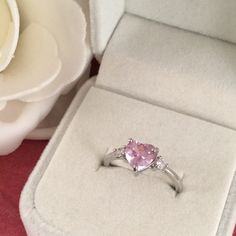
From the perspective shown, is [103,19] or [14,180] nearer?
[103,19]

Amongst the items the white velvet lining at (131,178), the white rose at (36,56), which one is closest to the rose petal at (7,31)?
the white rose at (36,56)

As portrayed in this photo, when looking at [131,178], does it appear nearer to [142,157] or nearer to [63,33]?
[142,157]

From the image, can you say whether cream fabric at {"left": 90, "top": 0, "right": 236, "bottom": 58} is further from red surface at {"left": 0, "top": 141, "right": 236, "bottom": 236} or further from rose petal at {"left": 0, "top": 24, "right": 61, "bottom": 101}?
red surface at {"left": 0, "top": 141, "right": 236, "bottom": 236}

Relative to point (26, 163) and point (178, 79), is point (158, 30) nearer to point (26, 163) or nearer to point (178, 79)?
point (178, 79)

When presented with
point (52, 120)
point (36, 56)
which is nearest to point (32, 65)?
point (36, 56)

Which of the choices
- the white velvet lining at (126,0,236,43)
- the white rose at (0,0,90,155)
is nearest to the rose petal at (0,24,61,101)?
the white rose at (0,0,90,155)

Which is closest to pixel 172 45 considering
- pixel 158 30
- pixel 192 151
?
pixel 158 30

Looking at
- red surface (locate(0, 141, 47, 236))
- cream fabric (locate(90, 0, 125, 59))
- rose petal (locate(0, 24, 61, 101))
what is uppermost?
cream fabric (locate(90, 0, 125, 59))
